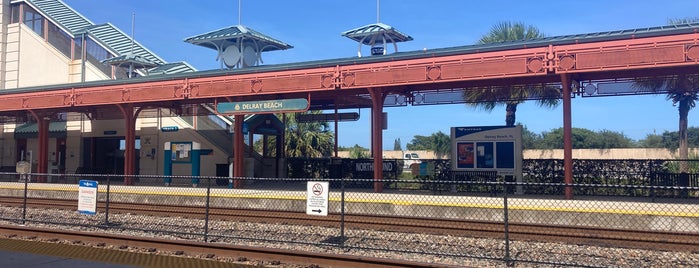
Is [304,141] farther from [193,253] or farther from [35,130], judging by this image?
[193,253]

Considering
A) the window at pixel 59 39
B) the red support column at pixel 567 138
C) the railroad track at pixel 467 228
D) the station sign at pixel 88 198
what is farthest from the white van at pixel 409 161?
the window at pixel 59 39

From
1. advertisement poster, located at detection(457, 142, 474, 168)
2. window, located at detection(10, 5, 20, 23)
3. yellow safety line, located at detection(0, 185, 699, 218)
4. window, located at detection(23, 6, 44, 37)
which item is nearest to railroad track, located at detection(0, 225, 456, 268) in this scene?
yellow safety line, located at detection(0, 185, 699, 218)

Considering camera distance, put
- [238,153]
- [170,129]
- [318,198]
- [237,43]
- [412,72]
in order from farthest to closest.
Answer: [237,43]
[170,129]
[238,153]
[412,72]
[318,198]

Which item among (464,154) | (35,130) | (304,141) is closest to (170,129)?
(35,130)

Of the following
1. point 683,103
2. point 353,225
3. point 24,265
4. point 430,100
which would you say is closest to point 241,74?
point 430,100

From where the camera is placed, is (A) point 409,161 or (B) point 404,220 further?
(A) point 409,161

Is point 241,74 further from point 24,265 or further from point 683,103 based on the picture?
point 683,103

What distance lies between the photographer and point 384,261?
8328 millimetres

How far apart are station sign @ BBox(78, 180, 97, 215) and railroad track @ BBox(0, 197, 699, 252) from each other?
9.20 ft

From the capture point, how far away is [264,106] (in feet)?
69.1

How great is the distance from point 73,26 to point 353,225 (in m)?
34.1

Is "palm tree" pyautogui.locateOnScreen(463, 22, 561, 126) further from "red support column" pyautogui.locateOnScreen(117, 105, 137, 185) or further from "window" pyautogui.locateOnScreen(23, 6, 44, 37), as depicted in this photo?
"window" pyautogui.locateOnScreen(23, 6, 44, 37)

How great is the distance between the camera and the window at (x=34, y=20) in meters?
38.8

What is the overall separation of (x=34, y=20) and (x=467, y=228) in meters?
38.9
